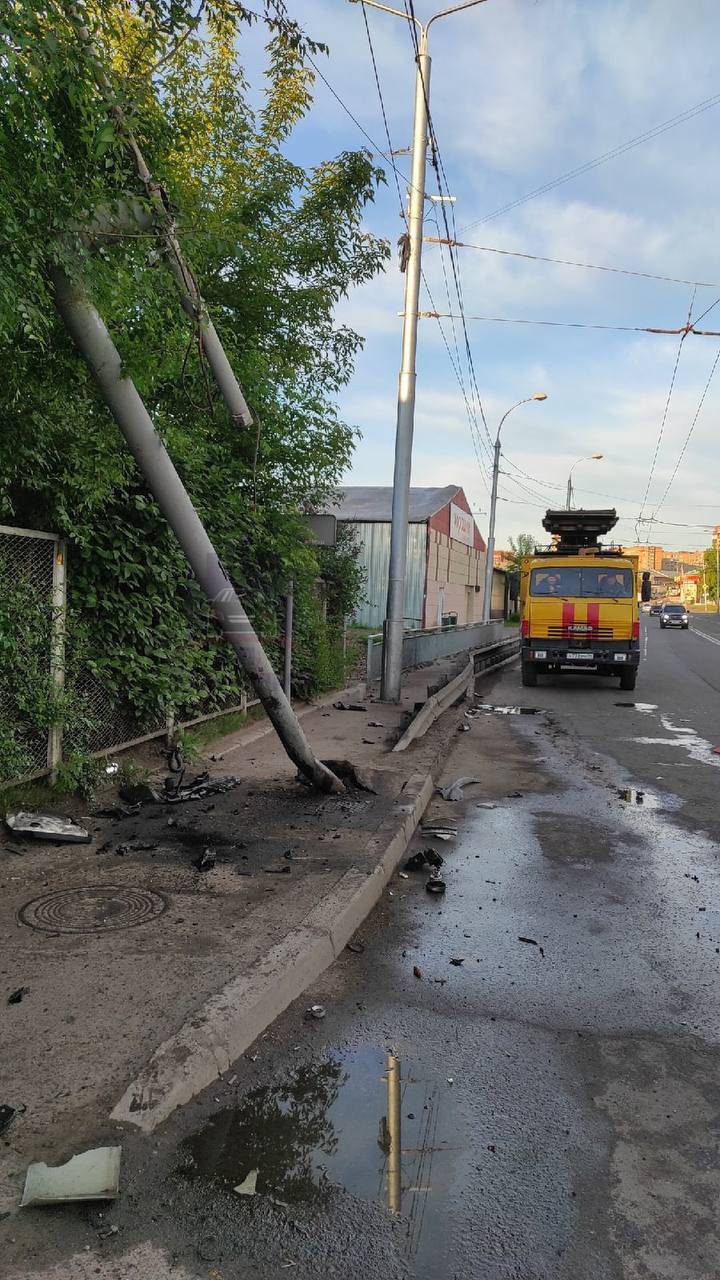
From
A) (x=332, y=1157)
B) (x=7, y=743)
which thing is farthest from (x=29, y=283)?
(x=332, y=1157)

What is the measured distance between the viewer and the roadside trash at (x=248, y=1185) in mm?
2479

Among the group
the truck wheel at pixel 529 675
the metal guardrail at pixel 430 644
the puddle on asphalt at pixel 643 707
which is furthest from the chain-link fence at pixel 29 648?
the truck wheel at pixel 529 675

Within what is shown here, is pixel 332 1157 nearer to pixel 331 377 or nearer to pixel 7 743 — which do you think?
pixel 7 743

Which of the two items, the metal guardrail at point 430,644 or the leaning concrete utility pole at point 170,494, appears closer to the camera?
the leaning concrete utility pole at point 170,494

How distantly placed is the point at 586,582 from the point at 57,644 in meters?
13.8

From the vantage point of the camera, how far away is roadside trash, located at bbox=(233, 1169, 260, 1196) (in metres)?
2.48

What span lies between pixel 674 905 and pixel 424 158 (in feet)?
40.5

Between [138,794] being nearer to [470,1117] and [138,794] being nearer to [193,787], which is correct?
[193,787]

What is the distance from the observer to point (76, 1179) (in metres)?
2.40

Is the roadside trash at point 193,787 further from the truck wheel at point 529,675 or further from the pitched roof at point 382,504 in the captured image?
the pitched roof at point 382,504

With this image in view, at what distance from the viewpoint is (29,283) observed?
4207 mm

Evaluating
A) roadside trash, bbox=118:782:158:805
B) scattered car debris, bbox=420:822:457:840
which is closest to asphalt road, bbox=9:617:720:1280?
scattered car debris, bbox=420:822:457:840

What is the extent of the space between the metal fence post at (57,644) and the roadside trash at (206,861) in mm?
1523

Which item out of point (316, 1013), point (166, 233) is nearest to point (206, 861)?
point (316, 1013)
